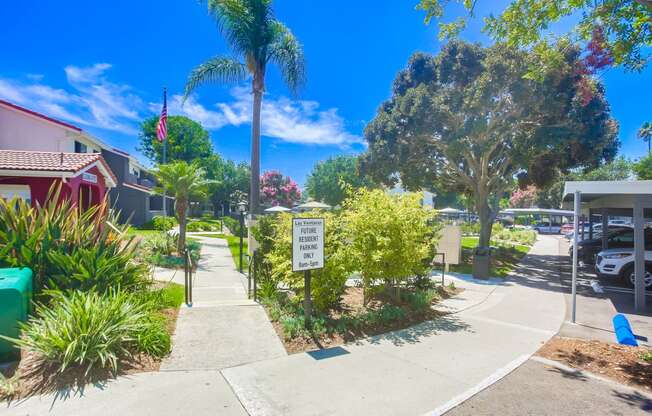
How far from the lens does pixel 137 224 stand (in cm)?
2559

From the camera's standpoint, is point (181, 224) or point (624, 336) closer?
point (624, 336)

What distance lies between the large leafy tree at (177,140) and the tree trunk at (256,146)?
30.3 meters

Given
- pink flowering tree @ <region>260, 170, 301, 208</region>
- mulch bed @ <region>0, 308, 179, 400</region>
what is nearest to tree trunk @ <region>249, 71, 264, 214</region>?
mulch bed @ <region>0, 308, 179, 400</region>

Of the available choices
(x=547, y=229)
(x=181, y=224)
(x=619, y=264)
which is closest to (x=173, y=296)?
(x=181, y=224)

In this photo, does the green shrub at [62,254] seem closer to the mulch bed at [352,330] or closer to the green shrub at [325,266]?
the green shrub at [325,266]

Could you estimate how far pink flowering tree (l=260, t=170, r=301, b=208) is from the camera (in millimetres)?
48688

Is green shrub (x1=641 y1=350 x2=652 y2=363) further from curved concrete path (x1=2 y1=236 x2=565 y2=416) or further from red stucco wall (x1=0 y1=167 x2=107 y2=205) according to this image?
red stucco wall (x1=0 y1=167 x2=107 y2=205)

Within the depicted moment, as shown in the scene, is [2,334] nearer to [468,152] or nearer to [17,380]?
[17,380]

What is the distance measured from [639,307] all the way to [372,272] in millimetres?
6445

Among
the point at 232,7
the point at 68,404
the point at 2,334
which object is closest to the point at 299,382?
the point at 68,404

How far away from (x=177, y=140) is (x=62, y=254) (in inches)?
1630

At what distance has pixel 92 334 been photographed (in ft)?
13.2

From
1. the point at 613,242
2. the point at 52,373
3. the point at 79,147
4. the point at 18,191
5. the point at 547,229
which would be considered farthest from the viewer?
the point at 547,229

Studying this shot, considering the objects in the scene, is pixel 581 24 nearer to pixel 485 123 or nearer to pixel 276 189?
pixel 485 123
